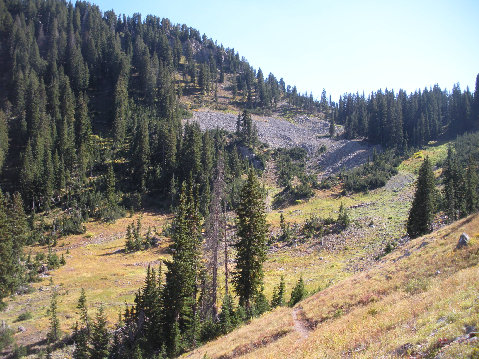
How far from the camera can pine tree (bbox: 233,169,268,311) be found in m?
29.6

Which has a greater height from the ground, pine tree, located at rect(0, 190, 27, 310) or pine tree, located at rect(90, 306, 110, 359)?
pine tree, located at rect(0, 190, 27, 310)

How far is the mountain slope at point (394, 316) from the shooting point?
9773mm

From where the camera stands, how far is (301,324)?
18766mm

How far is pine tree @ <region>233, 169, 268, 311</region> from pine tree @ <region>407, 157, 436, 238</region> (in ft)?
84.6

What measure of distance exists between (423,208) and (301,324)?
109 feet

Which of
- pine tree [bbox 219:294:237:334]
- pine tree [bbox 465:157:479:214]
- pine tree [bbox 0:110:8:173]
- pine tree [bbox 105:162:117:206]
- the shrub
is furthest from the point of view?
pine tree [bbox 0:110:8:173]

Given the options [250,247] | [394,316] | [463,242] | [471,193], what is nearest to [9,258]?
[250,247]

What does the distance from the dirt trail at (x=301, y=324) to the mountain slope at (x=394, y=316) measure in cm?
6

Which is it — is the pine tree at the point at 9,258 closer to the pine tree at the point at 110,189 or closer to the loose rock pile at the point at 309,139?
the pine tree at the point at 110,189

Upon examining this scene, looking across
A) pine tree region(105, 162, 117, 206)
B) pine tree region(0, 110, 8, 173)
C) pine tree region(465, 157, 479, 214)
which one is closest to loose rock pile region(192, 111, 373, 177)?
pine tree region(465, 157, 479, 214)

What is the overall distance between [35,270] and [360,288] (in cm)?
4696

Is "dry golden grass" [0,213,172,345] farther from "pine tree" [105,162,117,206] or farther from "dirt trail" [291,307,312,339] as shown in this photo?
"dirt trail" [291,307,312,339]

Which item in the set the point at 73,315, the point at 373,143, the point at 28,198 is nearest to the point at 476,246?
the point at 73,315

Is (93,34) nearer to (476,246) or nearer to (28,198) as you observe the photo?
(28,198)
